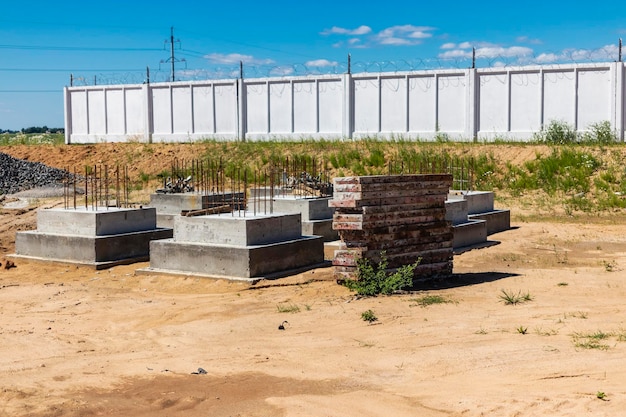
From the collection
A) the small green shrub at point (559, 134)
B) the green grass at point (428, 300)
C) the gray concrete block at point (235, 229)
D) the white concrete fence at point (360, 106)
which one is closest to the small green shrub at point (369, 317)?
the green grass at point (428, 300)

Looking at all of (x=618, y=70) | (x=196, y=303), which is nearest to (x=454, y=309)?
(x=196, y=303)

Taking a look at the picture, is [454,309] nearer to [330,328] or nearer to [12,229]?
[330,328]

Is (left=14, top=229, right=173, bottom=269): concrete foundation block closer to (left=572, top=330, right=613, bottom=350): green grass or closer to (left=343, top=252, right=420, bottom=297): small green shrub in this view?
(left=343, top=252, right=420, bottom=297): small green shrub

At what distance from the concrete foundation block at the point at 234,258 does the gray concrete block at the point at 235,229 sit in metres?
0.15

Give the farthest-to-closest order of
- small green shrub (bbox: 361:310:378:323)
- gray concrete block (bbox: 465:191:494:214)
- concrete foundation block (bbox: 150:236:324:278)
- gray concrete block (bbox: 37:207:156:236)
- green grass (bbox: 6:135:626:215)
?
green grass (bbox: 6:135:626:215) → gray concrete block (bbox: 465:191:494:214) → gray concrete block (bbox: 37:207:156:236) → concrete foundation block (bbox: 150:236:324:278) → small green shrub (bbox: 361:310:378:323)

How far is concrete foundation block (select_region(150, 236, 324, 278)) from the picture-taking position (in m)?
11.1

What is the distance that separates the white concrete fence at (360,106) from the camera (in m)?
25.1

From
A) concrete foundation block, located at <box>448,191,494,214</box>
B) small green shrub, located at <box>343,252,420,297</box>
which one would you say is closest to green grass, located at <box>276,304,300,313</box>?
small green shrub, located at <box>343,252,420,297</box>

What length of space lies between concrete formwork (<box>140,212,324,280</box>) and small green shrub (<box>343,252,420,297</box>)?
5.18 feet

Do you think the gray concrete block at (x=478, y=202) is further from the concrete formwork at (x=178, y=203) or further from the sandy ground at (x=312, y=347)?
the concrete formwork at (x=178, y=203)

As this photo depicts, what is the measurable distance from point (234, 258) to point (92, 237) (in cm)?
299

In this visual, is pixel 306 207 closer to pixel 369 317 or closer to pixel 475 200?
pixel 475 200

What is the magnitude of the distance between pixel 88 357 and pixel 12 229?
11590mm

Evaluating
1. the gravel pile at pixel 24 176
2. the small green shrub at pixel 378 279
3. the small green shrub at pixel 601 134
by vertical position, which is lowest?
the small green shrub at pixel 378 279
